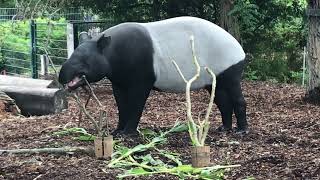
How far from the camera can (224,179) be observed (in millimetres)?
4141

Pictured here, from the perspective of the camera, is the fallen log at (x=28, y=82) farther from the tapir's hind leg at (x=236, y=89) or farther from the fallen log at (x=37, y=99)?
the tapir's hind leg at (x=236, y=89)

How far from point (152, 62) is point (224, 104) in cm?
91

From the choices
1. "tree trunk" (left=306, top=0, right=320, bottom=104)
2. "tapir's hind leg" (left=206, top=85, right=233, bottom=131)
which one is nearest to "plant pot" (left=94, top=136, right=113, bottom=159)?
"tapir's hind leg" (left=206, top=85, right=233, bottom=131)

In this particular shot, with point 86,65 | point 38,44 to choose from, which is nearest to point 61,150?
point 86,65

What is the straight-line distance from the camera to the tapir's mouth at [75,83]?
571cm

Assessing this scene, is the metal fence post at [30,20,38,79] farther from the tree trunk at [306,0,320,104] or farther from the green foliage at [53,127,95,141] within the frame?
the green foliage at [53,127,95,141]

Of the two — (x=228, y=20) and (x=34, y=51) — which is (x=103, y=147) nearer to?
(x=228, y=20)

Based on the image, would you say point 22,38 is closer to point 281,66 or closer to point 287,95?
point 281,66

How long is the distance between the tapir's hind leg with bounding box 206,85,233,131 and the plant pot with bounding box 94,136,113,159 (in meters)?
1.58

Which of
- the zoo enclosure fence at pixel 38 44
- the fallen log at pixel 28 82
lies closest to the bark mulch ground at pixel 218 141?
the fallen log at pixel 28 82

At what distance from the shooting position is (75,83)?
5723 mm

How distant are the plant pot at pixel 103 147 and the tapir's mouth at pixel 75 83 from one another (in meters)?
0.88

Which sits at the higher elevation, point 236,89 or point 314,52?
point 314,52

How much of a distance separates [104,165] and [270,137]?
199 centimetres
